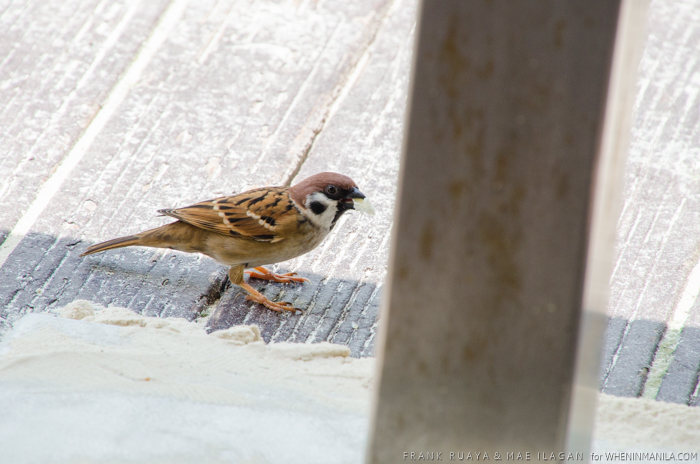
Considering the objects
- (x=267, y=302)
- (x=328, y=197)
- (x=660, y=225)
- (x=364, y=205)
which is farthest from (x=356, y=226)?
(x=660, y=225)

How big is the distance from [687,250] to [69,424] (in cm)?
264

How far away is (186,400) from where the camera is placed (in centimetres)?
203

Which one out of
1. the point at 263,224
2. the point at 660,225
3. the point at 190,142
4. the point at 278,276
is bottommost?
the point at 278,276

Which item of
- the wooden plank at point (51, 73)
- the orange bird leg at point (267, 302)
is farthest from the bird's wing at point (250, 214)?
the wooden plank at point (51, 73)

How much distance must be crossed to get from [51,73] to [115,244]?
1.52 metres

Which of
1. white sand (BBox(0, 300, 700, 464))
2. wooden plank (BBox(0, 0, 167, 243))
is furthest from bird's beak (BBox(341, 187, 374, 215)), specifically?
wooden plank (BBox(0, 0, 167, 243))

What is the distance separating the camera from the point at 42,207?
3.11m

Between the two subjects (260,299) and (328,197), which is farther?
(328,197)

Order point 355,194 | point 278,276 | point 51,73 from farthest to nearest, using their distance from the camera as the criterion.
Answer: point 51,73 → point 355,194 → point 278,276

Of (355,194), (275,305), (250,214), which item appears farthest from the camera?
(250,214)

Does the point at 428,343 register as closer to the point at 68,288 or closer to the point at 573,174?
the point at 573,174

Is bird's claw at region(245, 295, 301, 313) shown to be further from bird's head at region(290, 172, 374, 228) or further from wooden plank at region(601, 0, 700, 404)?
wooden plank at region(601, 0, 700, 404)

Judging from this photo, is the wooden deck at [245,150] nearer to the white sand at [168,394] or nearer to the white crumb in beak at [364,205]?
the white crumb in beak at [364,205]

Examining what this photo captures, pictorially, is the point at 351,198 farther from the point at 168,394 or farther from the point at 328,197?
the point at 168,394
